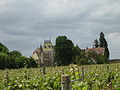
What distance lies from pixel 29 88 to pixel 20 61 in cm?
5634

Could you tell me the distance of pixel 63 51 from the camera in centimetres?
7419

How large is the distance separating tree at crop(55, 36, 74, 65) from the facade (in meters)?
29.6

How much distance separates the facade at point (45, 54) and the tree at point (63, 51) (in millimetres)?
29618

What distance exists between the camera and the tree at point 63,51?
74000 mm

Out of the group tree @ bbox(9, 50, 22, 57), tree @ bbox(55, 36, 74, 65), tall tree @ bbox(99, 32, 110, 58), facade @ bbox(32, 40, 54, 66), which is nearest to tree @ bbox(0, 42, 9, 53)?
tree @ bbox(9, 50, 22, 57)

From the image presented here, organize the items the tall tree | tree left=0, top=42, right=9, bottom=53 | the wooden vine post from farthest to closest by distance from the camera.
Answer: the tall tree, tree left=0, top=42, right=9, bottom=53, the wooden vine post

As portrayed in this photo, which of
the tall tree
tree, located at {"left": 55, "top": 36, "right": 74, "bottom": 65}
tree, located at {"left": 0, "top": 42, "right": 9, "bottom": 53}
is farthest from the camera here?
the tall tree

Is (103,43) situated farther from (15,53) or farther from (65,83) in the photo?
(65,83)

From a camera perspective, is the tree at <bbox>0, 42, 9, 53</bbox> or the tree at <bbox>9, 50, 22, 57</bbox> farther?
the tree at <bbox>9, 50, 22, 57</bbox>

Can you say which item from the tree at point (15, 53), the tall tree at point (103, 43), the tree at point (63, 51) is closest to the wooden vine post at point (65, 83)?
the tree at point (63, 51)

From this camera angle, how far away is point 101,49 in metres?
86.2

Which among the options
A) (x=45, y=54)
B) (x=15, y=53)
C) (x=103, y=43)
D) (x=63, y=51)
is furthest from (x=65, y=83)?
(x=45, y=54)

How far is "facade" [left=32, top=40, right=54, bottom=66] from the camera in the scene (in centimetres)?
10707

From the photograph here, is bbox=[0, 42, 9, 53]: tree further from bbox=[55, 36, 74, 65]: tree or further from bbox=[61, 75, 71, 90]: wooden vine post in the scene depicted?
bbox=[61, 75, 71, 90]: wooden vine post
